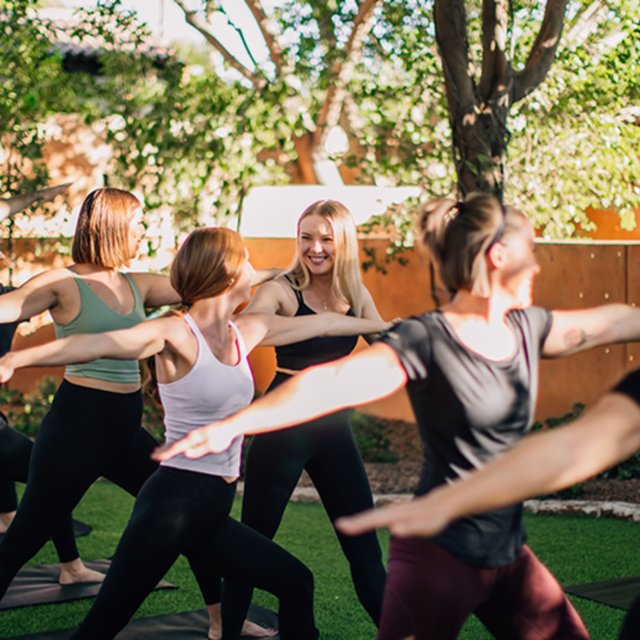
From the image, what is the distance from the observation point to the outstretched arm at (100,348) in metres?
3.14

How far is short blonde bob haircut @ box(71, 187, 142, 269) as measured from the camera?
4004mm

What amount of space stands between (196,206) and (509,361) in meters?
6.64

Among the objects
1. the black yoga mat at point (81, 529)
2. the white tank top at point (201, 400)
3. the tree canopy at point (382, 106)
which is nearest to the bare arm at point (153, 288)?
the white tank top at point (201, 400)

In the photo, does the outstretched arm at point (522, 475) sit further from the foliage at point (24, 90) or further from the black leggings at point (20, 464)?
the foliage at point (24, 90)

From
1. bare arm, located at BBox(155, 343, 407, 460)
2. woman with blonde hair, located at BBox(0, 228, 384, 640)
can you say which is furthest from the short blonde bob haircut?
bare arm, located at BBox(155, 343, 407, 460)

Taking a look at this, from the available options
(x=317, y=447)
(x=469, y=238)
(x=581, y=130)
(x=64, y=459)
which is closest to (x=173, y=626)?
(x=64, y=459)

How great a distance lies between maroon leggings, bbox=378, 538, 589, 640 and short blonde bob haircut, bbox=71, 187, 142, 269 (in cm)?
199

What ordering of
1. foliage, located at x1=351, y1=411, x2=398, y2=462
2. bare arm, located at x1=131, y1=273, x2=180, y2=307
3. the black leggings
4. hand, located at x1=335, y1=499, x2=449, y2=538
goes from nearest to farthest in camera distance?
hand, located at x1=335, y1=499, x2=449, y2=538, bare arm, located at x1=131, y1=273, x2=180, y2=307, the black leggings, foliage, located at x1=351, y1=411, x2=398, y2=462

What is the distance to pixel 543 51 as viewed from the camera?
696 cm

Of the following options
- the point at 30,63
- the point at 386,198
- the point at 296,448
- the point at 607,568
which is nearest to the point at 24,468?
the point at 296,448

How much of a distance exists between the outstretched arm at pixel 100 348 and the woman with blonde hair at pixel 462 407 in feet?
2.02

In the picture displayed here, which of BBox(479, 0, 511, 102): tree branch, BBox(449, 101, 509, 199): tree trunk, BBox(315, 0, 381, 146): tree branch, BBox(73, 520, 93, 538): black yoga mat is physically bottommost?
BBox(73, 520, 93, 538): black yoga mat

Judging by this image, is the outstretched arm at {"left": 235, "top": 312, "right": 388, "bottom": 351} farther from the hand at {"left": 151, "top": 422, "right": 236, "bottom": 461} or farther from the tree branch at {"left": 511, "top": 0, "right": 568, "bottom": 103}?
the tree branch at {"left": 511, "top": 0, "right": 568, "bottom": 103}

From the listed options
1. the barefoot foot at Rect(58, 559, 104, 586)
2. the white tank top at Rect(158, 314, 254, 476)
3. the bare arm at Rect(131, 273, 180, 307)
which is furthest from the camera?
the barefoot foot at Rect(58, 559, 104, 586)
